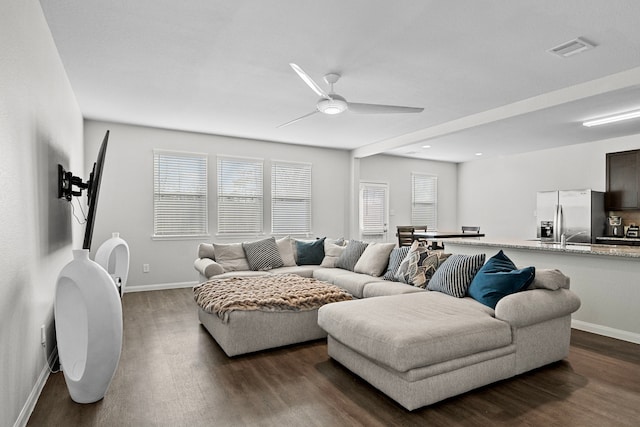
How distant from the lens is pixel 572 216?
6523 mm

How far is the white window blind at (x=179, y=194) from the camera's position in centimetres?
624

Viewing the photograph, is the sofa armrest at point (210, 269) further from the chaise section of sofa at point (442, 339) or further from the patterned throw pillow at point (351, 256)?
the chaise section of sofa at point (442, 339)

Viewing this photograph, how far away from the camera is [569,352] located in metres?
3.31

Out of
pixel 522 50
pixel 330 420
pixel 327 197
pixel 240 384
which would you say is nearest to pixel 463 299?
pixel 330 420

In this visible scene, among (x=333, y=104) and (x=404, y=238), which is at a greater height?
(x=333, y=104)

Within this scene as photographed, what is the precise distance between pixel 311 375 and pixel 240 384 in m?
0.52

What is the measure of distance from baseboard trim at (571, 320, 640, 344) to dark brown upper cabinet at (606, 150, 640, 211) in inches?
134

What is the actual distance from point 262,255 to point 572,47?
13.4 ft

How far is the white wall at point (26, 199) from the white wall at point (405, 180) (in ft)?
20.9

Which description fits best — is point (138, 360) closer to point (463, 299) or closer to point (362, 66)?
point (463, 299)

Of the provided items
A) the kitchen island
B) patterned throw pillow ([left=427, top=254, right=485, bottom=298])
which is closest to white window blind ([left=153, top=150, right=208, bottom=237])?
patterned throw pillow ([left=427, top=254, right=485, bottom=298])

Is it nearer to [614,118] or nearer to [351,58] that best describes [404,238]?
[614,118]

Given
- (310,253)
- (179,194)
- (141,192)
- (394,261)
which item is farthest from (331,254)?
(141,192)

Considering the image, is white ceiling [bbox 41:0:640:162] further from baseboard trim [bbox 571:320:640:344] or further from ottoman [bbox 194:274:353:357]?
baseboard trim [bbox 571:320:640:344]
